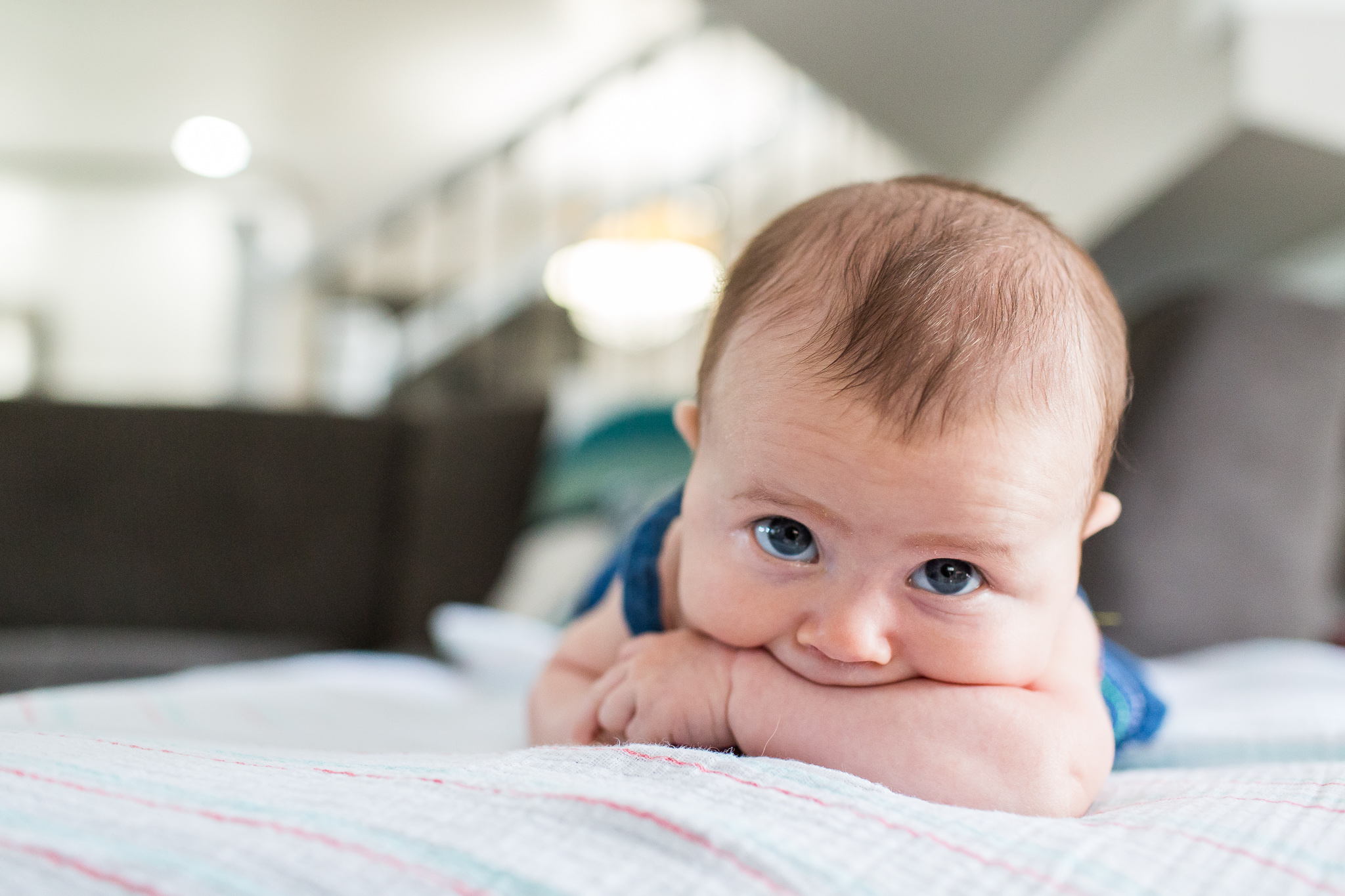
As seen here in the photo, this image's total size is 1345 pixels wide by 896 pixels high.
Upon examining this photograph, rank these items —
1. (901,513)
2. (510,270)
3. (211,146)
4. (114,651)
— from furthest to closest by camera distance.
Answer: (211,146) < (510,270) < (114,651) < (901,513)

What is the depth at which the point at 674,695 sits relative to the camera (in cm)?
55

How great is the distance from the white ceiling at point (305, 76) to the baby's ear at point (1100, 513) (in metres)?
3.50

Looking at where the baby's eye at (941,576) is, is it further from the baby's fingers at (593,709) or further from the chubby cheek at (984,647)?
the baby's fingers at (593,709)

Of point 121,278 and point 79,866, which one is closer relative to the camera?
point 79,866

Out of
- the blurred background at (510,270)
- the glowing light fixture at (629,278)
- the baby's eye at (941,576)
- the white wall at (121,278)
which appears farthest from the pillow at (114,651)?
the white wall at (121,278)

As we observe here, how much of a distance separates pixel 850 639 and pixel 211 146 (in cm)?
517

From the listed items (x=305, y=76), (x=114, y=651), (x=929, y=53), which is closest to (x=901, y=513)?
(x=114, y=651)

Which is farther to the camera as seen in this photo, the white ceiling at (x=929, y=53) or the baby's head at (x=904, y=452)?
the white ceiling at (x=929, y=53)

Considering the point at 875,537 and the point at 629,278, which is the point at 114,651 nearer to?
the point at 875,537

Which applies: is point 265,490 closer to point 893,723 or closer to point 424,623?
point 424,623

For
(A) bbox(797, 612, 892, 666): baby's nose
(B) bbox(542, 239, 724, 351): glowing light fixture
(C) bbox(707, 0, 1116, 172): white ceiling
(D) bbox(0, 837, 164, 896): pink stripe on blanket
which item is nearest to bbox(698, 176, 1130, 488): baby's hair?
(A) bbox(797, 612, 892, 666): baby's nose

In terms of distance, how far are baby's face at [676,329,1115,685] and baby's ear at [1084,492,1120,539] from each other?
3cm

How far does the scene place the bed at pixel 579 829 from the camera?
0.32 meters

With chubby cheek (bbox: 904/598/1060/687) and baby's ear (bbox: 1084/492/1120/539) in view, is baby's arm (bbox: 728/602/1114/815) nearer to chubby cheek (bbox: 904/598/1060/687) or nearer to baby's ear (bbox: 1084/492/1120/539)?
chubby cheek (bbox: 904/598/1060/687)
